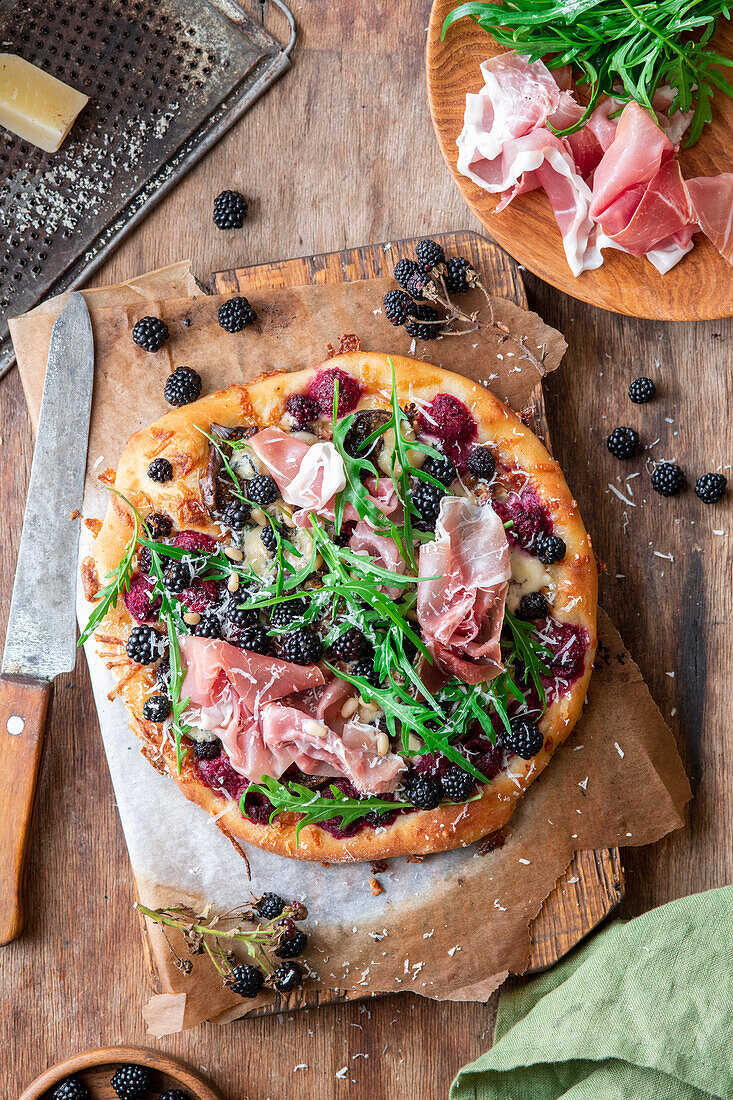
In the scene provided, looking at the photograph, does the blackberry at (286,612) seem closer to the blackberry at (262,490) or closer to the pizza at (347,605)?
the pizza at (347,605)

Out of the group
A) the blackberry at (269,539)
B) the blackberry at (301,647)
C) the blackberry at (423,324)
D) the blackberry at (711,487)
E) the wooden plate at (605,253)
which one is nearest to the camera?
the blackberry at (301,647)

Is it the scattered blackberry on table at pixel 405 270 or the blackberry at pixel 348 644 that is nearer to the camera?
the blackberry at pixel 348 644

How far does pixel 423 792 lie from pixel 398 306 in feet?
6.12

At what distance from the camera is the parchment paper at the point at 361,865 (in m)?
3.15

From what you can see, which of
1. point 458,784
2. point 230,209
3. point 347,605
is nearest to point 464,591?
point 347,605

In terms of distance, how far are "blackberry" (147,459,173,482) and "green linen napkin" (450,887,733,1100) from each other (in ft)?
7.92

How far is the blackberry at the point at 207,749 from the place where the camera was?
296 cm

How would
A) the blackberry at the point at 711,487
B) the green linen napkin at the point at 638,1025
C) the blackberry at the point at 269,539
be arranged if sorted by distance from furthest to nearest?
the blackberry at the point at 711,487
the blackberry at the point at 269,539
the green linen napkin at the point at 638,1025

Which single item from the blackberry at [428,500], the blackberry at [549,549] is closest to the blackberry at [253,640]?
the blackberry at [428,500]

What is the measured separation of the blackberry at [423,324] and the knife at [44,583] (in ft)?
4.26

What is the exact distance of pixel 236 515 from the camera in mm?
2918

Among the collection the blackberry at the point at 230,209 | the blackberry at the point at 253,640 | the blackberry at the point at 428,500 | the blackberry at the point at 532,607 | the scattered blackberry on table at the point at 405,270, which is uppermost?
the blackberry at the point at 230,209

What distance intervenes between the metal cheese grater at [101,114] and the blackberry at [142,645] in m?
1.33

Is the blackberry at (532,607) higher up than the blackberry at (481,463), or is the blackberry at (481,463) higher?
the blackberry at (481,463)
